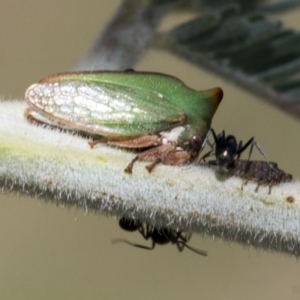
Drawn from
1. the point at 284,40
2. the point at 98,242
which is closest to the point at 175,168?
the point at 284,40

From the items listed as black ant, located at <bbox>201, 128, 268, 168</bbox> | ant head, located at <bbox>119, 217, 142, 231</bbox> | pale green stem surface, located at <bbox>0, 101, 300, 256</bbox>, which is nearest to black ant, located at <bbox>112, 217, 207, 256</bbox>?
ant head, located at <bbox>119, 217, 142, 231</bbox>

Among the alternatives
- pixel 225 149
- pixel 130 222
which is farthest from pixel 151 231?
pixel 225 149

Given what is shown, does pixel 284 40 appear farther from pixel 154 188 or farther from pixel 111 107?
pixel 154 188

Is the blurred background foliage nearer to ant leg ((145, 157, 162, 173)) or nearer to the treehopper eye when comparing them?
the treehopper eye

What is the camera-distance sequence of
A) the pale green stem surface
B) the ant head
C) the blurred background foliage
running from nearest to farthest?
the pale green stem surface < the ant head < the blurred background foliage

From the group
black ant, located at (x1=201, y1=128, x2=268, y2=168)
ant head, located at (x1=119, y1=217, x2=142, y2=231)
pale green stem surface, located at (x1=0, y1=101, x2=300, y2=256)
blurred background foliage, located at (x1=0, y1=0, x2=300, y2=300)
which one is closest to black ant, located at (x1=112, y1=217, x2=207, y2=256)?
ant head, located at (x1=119, y1=217, x2=142, y2=231)

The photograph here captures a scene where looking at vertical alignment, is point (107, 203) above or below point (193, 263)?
above

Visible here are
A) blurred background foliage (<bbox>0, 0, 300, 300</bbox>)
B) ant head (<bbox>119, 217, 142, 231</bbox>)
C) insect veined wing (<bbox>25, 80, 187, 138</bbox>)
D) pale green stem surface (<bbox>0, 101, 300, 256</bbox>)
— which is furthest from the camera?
blurred background foliage (<bbox>0, 0, 300, 300</bbox>)

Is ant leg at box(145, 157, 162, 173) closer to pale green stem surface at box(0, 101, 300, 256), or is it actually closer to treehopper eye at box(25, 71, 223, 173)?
pale green stem surface at box(0, 101, 300, 256)

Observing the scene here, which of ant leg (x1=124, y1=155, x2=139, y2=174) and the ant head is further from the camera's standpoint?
the ant head

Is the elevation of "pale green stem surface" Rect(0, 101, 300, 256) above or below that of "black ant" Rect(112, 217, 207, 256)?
above
